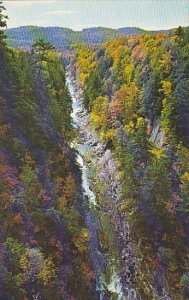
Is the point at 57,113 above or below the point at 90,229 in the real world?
above

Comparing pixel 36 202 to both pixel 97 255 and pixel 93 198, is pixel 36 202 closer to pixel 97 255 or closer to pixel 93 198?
pixel 97 255

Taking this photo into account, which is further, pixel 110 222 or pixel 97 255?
pixel 110 222

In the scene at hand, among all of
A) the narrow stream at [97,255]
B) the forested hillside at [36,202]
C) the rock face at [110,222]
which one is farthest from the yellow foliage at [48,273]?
the rock face at [110,222]

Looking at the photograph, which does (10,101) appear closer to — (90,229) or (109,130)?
(90,229)

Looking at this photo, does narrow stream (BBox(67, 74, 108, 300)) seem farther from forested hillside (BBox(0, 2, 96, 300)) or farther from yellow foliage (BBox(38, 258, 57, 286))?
yellow foliage (BBox(38, 258, 57, 286))

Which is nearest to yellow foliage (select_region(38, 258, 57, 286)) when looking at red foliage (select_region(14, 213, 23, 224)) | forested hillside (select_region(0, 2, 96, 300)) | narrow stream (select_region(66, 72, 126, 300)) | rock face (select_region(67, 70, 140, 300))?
forested hillside (select_region(0, 2, 96, 300))

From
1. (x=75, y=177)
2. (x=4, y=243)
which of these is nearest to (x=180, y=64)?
(x=75, y=177)

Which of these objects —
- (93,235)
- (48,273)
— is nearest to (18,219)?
(48,273)

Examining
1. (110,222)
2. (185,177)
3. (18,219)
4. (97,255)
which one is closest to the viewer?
(18,219)
